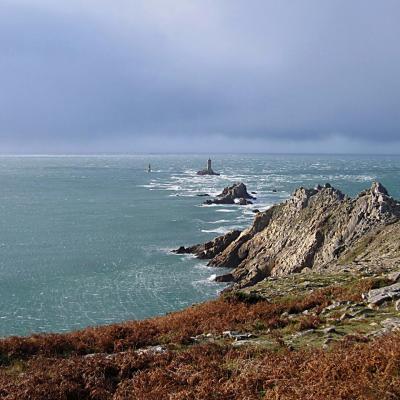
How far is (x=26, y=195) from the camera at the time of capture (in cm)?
11625

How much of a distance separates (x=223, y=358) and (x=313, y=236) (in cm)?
3708

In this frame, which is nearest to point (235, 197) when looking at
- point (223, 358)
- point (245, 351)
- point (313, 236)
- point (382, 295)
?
point (313, 236)

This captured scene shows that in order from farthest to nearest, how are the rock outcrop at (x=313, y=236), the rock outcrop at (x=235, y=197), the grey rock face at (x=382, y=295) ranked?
the rock outcrop at (x=235, y=197)
the rock outcrop at (x=313, y=236)
the grey rock face at (x=382, y=295)

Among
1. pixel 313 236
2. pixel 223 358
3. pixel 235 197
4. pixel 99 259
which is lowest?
pixel 99 259

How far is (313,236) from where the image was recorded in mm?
46375

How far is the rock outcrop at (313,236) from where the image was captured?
36.5 m

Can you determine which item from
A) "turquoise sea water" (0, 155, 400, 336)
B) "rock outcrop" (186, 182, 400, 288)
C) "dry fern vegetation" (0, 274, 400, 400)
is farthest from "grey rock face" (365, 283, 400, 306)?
"turquoise sea water" (0, 155, 400, 336)

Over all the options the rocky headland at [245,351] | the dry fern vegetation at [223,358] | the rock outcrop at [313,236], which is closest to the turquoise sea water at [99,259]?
the rock outcrop at [313,236]

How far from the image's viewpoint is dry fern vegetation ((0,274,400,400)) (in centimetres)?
888

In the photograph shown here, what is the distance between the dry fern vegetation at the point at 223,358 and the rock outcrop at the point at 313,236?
1687cm

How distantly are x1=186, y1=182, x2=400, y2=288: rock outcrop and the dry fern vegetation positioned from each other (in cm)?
1687

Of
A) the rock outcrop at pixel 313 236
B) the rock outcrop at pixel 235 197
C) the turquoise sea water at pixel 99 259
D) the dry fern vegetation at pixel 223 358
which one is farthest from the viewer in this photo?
the rock outcrop at pixel 235 197

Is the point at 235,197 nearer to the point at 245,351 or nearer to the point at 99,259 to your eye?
the point at 99,259

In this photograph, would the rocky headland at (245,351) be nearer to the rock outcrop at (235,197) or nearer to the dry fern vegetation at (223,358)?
the dry fern vegetation at (223,358)
